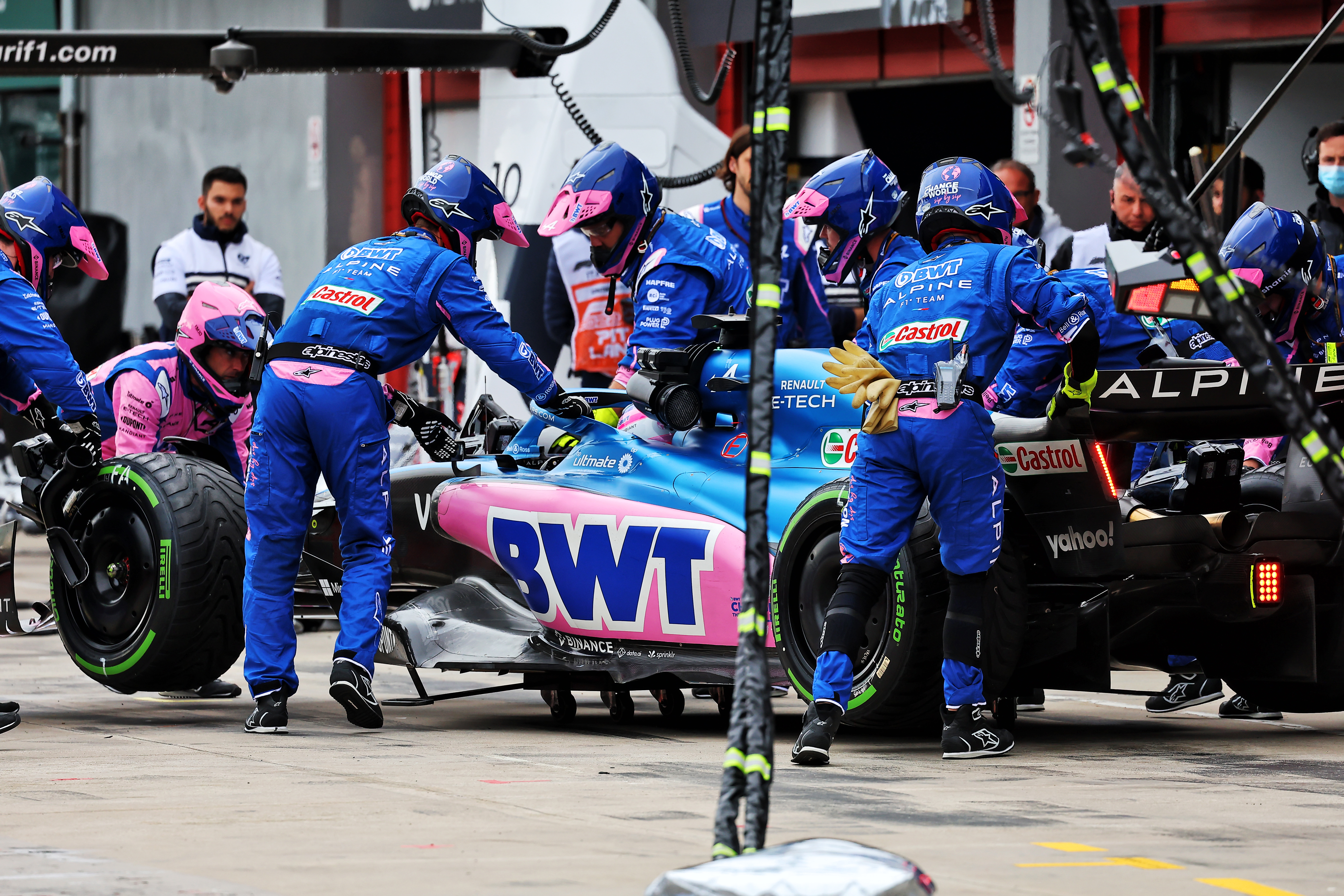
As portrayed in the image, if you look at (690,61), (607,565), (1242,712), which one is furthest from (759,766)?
(690,61)

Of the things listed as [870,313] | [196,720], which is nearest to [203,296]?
[196,720]

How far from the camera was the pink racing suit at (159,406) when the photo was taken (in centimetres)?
891

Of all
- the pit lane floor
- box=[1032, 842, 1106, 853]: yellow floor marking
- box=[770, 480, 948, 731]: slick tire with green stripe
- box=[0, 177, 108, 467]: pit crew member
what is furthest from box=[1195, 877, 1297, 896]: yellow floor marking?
box=[0, 177, 108, 467]: pit crew member

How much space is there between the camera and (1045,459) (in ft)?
23.7

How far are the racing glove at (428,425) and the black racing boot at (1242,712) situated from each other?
3169 mm

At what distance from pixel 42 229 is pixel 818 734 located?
3760mm

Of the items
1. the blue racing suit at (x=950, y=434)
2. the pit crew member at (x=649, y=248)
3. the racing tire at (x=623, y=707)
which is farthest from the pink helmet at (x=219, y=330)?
the blue racing suit at (x=950, y=434)

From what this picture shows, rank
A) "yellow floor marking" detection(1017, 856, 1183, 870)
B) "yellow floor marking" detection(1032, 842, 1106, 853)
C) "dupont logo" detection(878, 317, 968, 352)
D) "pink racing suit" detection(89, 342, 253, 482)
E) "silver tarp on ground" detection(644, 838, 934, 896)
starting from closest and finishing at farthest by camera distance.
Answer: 1. "silver tarp on ground" detection(644, 838, 934, 896)
2. "yellow floor marking" detection(1017, 856, 1183, 870)
3. "yellow floor marking" detection(1032, 842, 1106, 853)
4. "dupont logo" detection(878, 317, 968, 352)
5. "pink racing suit" detection(89, 342, 253, 482)

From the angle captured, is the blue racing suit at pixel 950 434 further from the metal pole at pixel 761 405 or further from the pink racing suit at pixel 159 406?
the pink racing suit at pixel 159 406

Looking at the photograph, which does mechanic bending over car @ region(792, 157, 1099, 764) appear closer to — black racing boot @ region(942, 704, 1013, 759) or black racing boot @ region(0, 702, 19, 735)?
black racing boot @ region(942, 704, 1013, 759)

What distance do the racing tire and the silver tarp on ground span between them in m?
3.89

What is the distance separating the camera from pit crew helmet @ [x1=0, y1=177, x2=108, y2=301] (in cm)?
829

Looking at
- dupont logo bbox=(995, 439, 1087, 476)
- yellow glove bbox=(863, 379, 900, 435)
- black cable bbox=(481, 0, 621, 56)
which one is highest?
black cable bbox=(481, 0, 621, 56)

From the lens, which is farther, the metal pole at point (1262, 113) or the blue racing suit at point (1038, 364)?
the blue racing suit at point (1038, 364)
